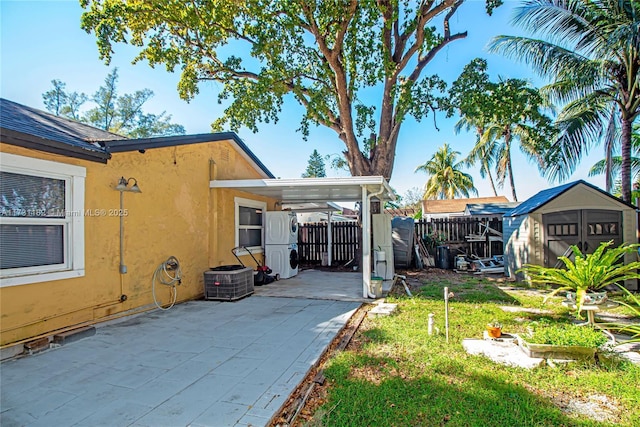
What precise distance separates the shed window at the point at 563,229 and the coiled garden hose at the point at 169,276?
905 centimetres

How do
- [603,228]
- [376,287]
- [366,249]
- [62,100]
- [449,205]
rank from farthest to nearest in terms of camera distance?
[62,100]
[449,205]
[603,228]
[376,287]
[366,249]

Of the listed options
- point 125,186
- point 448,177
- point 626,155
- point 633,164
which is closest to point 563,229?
point 626,155

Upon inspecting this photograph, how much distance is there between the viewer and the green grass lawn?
2.52m

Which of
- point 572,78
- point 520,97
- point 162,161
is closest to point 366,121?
point 520,97

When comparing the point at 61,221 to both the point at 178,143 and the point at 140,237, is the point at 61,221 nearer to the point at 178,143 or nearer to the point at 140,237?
the point at 140,237

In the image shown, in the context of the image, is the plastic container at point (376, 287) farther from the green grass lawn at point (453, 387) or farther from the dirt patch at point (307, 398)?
the dirt patch at point (307, 398)

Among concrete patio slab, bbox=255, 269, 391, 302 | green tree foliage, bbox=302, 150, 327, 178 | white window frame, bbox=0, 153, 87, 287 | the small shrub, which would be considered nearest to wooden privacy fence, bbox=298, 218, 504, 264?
concrete patio slab, bbox=255, 269, 391, 302

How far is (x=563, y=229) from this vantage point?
8.18 metres

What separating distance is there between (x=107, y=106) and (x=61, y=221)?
31.1 m

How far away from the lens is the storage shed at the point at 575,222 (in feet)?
26.0

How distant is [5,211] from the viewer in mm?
3787

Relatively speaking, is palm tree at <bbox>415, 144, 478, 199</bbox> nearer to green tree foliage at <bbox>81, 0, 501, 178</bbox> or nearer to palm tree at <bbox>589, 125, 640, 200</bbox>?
palm tree at <bbox>589, 125, 640, 200</bbox>

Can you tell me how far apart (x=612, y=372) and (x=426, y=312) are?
2.64 metres

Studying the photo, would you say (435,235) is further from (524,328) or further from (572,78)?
(524,328)
